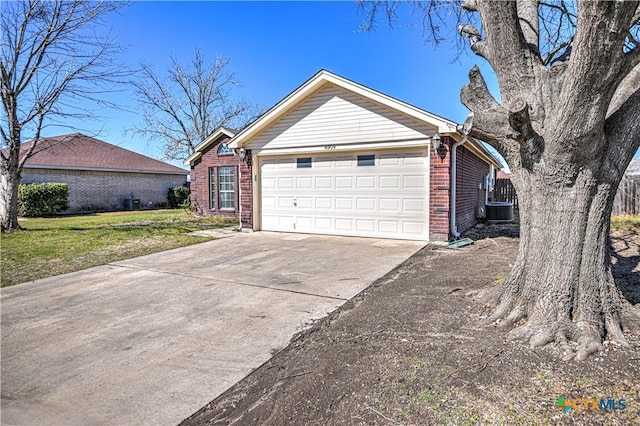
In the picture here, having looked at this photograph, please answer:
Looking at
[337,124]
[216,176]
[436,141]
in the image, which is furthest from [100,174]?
[436,141]

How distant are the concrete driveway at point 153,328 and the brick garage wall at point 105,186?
54.6ft

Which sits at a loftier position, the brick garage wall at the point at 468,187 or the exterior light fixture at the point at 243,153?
the exterior light fixture at the point at 243,153

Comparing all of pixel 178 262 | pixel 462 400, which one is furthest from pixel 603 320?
pixel 178 262

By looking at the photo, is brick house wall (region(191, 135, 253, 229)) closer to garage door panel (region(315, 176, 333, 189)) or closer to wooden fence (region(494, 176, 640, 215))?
garage door panel (region(315, 176, 333, 189))

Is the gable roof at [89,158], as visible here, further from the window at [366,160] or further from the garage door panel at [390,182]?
the garage door panel at [390,182]

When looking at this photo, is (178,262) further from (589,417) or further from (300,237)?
(589,417)

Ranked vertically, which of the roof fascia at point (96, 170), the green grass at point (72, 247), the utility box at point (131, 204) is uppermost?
the roof fascia at point (96, 170)

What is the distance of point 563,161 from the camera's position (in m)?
3.14

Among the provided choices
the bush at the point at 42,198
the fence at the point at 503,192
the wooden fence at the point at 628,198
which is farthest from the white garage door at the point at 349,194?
the bush at the point at 42,198

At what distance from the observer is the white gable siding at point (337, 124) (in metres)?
8.97

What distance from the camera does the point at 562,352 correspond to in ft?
9.18

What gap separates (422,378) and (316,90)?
8815 mm

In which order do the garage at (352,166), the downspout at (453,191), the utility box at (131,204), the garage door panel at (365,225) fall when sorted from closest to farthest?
the downspout at (453,191), the garage at (352,166), the garage door panel at (365,225), the utility box at (131,204)

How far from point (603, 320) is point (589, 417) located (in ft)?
4.47
